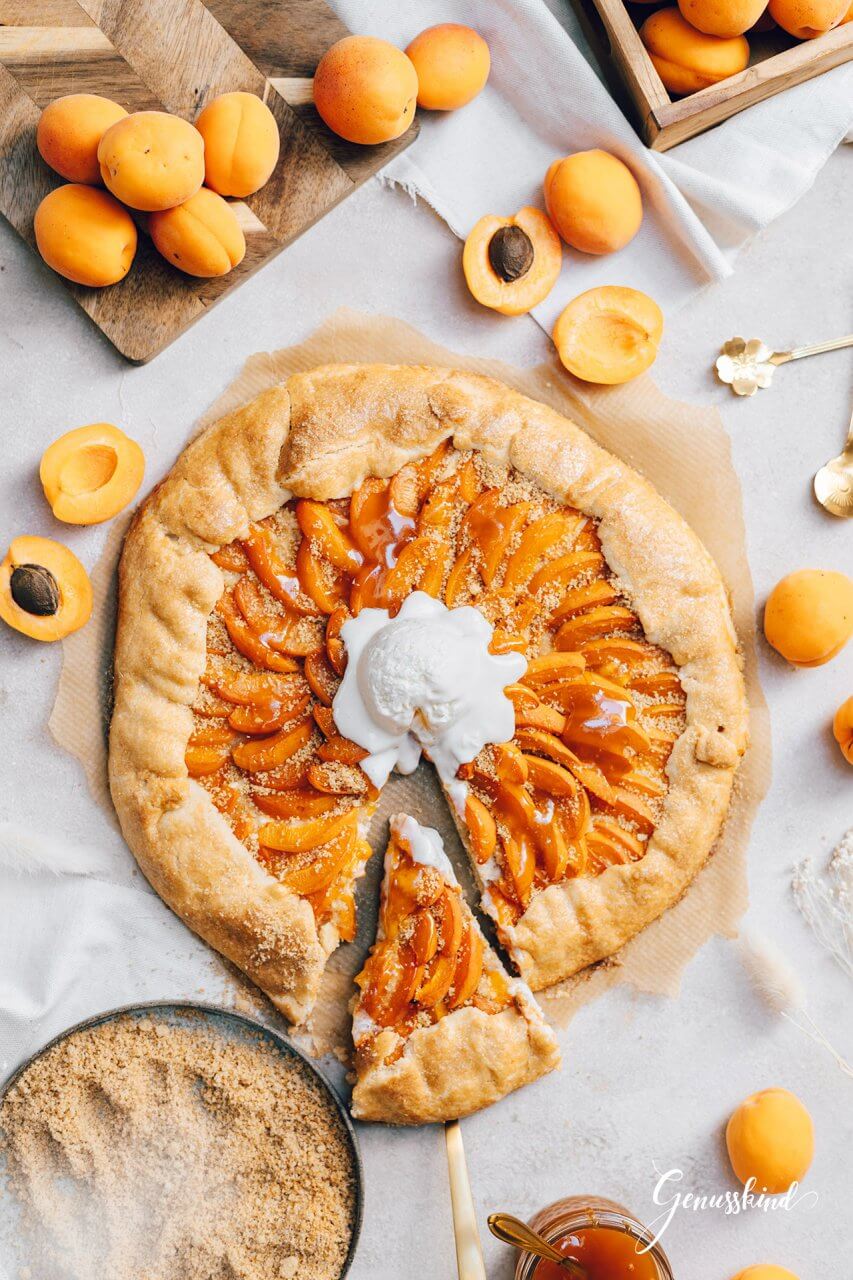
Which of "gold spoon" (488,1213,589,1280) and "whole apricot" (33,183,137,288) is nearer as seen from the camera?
"gold spoon" (488,1213,589,1280)

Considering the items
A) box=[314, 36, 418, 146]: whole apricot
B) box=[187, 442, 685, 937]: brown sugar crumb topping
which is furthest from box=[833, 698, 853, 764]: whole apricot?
box=[314, 36, 418, 146]: whole apricot

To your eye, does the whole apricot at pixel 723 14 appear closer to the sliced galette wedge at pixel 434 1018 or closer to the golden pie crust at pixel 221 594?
the golden pie crust at pixel 221 594

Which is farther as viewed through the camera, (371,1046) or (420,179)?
(420,179)

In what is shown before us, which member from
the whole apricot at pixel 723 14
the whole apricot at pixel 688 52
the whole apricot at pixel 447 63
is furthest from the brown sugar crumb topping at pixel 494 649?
the whole apricot at pixel 723 14

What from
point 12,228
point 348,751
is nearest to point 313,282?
point 12,228

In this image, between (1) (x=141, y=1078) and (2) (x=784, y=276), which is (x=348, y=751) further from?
(2) (x=784, y=276)

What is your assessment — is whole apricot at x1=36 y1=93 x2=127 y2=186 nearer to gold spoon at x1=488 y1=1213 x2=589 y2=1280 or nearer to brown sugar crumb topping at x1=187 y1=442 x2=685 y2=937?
brown sugar crumb topping at x1=187 y1=442 x2=685 y2=937

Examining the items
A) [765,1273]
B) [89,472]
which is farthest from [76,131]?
[765,1273]
